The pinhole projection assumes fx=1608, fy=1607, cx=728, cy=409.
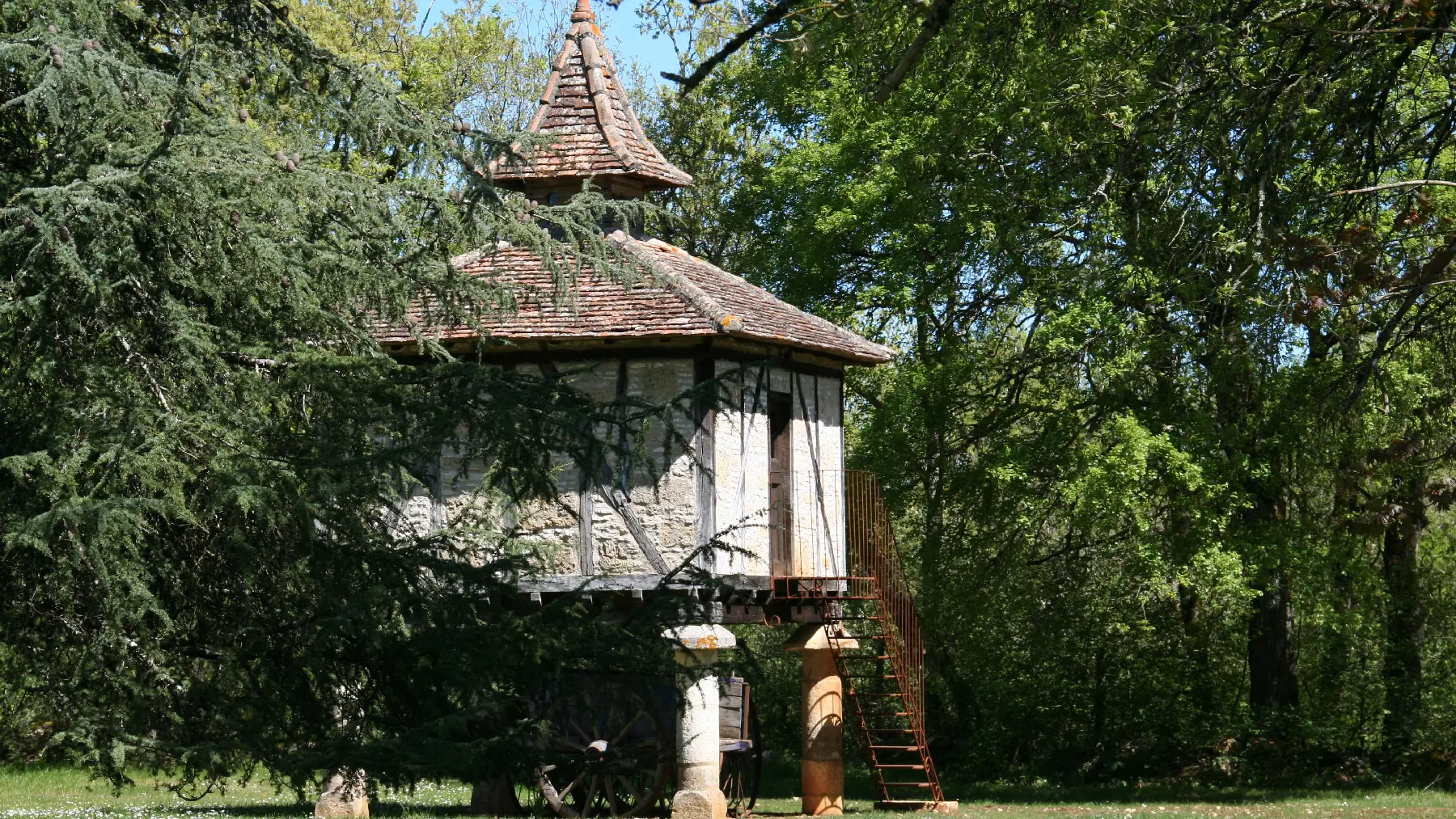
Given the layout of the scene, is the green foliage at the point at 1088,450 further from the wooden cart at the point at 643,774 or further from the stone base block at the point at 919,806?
the wooden cart at the point at 643,774

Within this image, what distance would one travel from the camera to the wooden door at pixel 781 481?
56.3 feet

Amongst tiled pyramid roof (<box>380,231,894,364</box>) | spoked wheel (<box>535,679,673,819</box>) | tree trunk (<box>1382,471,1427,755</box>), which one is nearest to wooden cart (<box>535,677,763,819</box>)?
spoked wheel (<box>535,679,673,819</box>)

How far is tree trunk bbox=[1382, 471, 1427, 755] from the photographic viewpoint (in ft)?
70.9

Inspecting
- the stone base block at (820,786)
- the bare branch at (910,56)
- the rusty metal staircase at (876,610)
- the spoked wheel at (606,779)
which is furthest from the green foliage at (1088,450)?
the bare branch at (910,56)

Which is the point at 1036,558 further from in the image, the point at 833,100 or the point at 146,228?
the point at 146,228

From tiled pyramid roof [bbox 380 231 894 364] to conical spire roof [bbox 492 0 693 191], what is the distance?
0.79 metres

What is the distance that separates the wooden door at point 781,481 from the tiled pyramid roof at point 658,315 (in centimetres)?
72

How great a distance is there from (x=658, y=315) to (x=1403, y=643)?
481 inches

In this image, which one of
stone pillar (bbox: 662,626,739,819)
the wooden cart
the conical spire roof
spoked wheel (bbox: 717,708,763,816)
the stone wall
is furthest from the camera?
spoked wheel (bbox: 717,708,763,816)

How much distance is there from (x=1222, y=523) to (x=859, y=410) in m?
→ 8.55

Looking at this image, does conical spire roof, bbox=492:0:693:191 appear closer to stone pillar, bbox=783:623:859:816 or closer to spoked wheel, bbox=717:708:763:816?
stone pillar, bbox=783:623:859:816

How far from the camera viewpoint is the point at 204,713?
309 inches

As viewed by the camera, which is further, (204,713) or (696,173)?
Answer: (696,173)

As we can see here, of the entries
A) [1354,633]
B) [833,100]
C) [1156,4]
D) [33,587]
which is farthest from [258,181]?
[1354,633]
